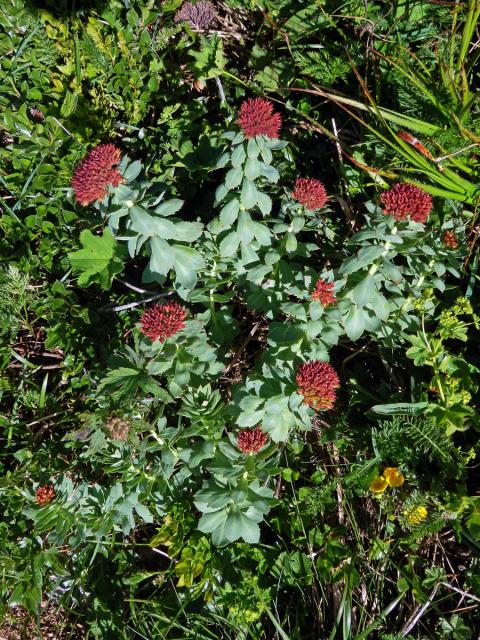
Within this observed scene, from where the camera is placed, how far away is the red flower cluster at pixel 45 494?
2363 mm

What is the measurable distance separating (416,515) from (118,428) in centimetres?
147

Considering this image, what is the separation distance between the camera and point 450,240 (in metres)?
2.37

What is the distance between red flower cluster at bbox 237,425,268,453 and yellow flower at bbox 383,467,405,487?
2.36 feet

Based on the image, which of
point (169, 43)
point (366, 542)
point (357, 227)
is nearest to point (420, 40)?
point (357, 227)

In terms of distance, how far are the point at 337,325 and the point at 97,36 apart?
207 centimetres

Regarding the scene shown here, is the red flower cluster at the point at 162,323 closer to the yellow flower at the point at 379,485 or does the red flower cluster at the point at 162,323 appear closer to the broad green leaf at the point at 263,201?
the broad green leaf at the point at 263,201

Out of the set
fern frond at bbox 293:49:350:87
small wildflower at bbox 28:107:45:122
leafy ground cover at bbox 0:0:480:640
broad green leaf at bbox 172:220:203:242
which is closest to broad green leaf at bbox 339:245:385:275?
leafy ground cover at bbox 0:0:480:640

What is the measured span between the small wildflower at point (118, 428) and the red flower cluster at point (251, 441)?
48cm

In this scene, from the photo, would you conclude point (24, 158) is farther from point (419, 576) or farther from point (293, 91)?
point (419, 576)

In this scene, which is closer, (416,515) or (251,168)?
(251,168)

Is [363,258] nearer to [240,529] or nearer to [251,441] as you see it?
[251,441]

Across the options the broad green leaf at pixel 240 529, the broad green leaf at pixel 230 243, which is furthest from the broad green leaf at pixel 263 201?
the broad green leaf at pixel 240 529

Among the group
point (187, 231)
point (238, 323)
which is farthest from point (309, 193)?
point (238, 323)

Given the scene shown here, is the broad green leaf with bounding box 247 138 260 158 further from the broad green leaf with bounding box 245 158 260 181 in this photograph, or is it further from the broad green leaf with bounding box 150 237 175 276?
the broad green leaf with bounding box 150 237 175 276
